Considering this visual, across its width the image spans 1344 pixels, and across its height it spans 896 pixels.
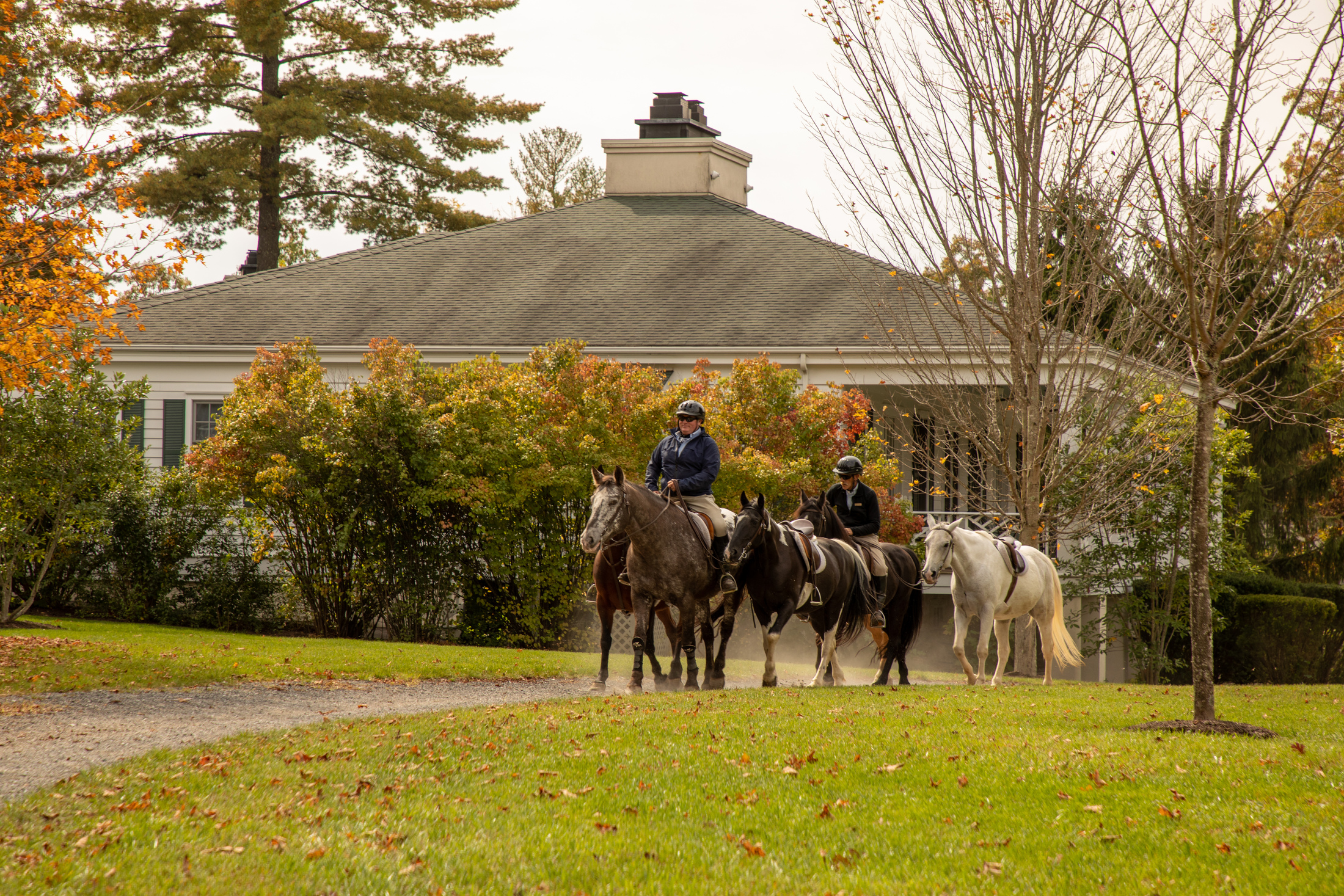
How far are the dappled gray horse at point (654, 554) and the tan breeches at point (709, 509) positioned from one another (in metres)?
0.31

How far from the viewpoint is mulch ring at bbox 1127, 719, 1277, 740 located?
8.16m

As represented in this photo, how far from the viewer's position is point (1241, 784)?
6309 millimetres

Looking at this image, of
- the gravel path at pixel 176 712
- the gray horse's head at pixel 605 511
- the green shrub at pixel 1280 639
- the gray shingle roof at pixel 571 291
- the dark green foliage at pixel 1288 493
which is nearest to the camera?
the gravel path at pixel 176 712

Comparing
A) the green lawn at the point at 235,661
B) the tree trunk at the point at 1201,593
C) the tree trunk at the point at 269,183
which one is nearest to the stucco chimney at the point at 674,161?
the tree trunk at the point at 269,183

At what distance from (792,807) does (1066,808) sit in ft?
4.65

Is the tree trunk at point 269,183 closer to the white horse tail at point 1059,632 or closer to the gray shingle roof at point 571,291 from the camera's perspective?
the gray shingle roof at point 571,291

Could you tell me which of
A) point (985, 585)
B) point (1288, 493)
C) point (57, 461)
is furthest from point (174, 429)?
Answer: point (1288, 493)

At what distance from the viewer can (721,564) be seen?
11.0m

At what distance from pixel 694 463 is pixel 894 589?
3.18 meters

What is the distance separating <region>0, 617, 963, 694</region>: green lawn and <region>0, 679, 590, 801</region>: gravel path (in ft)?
1.50

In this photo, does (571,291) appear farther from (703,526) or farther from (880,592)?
(703,526)

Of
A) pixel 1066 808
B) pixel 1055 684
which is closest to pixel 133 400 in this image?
pixel 1055 684

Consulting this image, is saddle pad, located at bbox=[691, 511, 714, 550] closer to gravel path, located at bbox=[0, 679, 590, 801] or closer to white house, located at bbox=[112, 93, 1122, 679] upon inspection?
gravel path, located at bbox=[0, 679, 590, 801]

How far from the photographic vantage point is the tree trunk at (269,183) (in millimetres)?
32969
